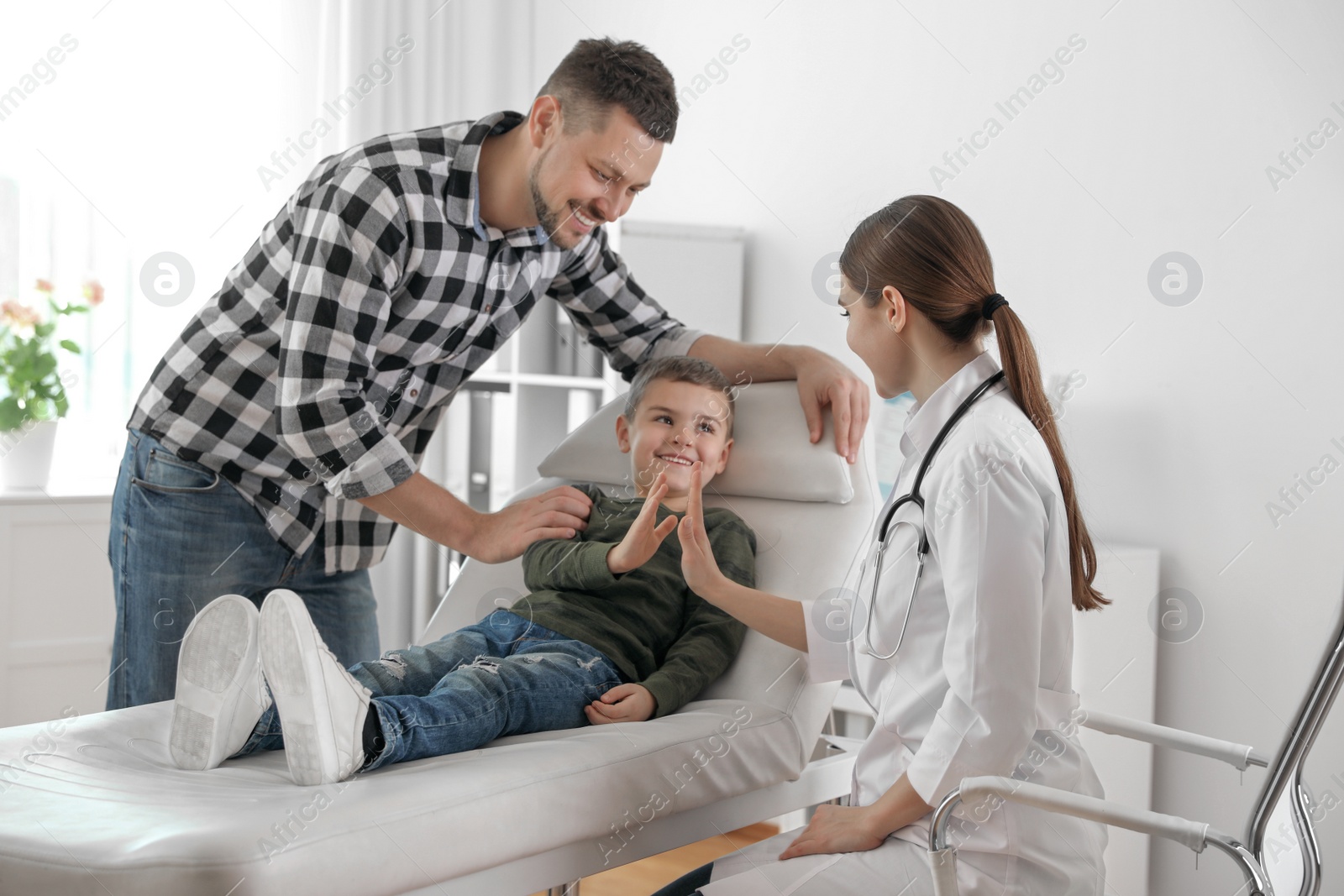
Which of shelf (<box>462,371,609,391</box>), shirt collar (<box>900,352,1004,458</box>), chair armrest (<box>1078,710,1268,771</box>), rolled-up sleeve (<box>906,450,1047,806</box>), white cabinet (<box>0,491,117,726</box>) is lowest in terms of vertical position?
white cabinet (<box>0,491,117,726</box>)

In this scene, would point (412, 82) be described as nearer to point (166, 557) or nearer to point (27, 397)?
point (27, 397)

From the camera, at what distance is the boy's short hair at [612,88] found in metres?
1.45

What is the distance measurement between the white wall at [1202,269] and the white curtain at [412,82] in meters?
1.46

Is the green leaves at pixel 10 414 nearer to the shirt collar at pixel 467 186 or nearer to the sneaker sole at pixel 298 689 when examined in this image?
the shirt collar at pixel 467 186

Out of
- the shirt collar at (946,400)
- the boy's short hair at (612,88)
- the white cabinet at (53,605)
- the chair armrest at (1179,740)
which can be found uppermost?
the boy's short hair at (612,88)

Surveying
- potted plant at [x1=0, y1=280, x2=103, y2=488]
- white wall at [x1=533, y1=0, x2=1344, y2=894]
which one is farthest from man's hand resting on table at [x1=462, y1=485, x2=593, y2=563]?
potted plant at [x1=0, y1=280, x2=103, y2=488]

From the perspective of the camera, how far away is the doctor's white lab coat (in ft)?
3.21

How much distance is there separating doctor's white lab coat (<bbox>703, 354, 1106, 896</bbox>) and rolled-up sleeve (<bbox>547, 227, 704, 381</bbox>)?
2.70ft

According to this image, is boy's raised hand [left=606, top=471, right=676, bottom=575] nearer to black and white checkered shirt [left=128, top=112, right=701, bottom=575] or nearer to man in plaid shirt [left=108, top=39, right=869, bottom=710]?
man in plaid shirt [left=108, top=39, right=869, bottom=710]

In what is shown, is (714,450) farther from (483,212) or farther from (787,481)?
(483,212)

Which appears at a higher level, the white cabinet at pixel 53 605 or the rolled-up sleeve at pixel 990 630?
→ the rolled-up sleeve at pixel 990 630

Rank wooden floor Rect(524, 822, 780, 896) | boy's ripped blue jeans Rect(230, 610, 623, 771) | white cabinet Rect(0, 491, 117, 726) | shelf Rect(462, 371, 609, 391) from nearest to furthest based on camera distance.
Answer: boy's ripped blue jeans Rect(230, 610, 623, 771) → wooden floor Rect(524, 822, 780, 896) → white cabinet Rect(0, 491, 117, 726) → shelf Rect(462, 371, 609, 391)

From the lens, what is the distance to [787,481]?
1642 mm

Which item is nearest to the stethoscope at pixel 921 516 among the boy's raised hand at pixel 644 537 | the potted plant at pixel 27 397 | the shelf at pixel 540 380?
the boy's raised hand at pixel 644 537
